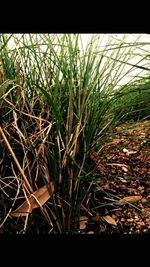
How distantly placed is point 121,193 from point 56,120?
0.95 ft

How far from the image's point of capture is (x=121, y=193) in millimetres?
878

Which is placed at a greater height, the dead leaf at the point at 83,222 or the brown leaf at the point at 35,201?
the brown leaf at the point at 35,201

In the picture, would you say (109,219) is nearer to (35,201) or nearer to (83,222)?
(83,222)

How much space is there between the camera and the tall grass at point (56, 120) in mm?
745

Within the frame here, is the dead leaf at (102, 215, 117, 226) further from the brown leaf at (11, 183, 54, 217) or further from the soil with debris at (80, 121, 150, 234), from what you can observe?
the brown leaf at (11, 183, 54, 217)

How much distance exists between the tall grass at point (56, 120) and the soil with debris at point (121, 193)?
41 millimetres

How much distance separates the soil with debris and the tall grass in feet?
0.13

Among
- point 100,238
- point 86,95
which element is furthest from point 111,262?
point 86,95

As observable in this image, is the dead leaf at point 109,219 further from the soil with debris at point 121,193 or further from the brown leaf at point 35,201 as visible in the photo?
the brown leaf at point 35,201

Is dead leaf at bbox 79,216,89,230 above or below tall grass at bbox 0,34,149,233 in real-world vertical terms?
below

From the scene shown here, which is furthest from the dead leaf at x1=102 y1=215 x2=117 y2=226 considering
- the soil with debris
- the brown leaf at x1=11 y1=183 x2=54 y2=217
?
the brown leaf at x1=11 y1=183 x2=54 y2=217

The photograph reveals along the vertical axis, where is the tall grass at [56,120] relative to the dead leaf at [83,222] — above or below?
above

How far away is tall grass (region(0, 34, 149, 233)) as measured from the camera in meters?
0.74

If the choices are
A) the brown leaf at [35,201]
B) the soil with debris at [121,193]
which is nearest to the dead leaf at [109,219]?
the soil with debris at [121,193]
